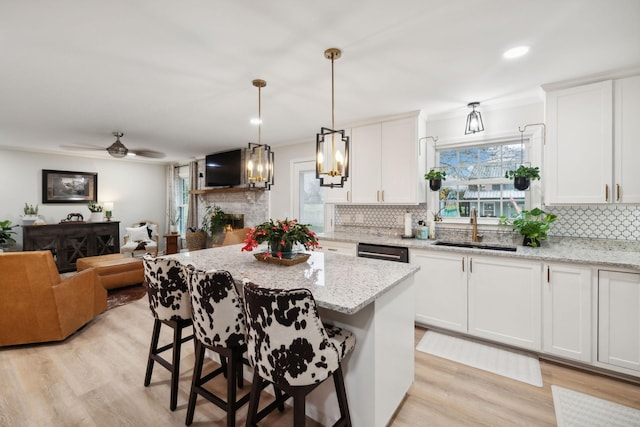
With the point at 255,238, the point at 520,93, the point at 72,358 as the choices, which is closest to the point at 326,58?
the point at 255,238

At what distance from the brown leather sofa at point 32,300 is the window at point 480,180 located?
164 inches

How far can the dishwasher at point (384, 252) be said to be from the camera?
→ 318cm

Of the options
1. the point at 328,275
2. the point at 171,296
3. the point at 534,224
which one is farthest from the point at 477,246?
the point at 171,296

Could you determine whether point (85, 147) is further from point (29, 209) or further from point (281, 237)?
point (281, 237)

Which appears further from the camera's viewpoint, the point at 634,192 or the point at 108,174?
the point at 108,174

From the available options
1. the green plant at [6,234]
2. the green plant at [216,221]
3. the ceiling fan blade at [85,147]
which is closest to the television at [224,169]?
the green plant at [216,221]

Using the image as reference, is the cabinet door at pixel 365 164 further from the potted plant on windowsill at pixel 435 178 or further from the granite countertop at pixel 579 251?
the granite countertop at pixel 579 251

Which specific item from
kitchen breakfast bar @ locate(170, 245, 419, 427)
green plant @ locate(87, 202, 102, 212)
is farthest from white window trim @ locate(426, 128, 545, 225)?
green plant @ locate(87, 202, 102, 212)

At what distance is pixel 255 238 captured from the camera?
2203mm

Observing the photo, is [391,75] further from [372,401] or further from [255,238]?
[372,401]

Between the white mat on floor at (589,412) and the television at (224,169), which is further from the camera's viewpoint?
the television at (224,169)

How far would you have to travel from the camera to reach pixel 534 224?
277cm

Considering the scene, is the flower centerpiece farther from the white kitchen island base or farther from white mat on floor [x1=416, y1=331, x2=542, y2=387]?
white mat on floor [x1=416, y1=331, x2=542, y2=387]

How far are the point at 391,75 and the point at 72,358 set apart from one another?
3.72 meters
